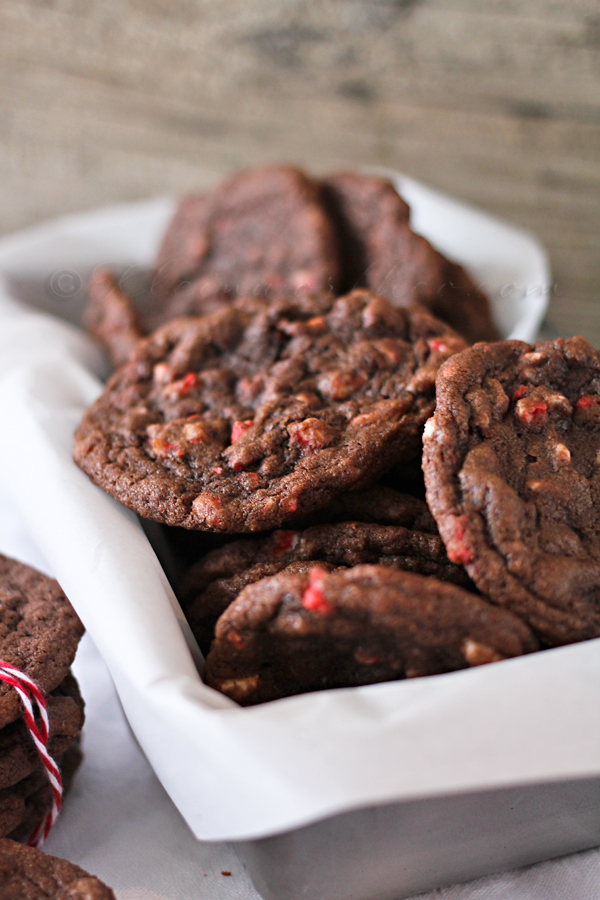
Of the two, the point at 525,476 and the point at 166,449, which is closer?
the point at 525,476

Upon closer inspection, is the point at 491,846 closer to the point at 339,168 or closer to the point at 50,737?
the point at 50,737

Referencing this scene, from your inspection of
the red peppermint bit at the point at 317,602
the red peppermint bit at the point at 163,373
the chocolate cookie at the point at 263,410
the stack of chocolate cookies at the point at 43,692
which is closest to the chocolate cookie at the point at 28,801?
the stack of chocolate cookies at the point at 43,692

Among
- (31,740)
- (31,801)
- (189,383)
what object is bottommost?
(31,801)

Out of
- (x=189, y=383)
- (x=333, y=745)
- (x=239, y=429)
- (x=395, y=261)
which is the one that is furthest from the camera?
(x=395, y=261)

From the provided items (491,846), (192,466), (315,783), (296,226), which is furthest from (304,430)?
(296,226)

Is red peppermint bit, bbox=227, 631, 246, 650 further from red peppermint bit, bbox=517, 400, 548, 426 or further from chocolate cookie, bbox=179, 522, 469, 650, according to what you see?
red peppermint bit, bbox=517, 400, 548, 426

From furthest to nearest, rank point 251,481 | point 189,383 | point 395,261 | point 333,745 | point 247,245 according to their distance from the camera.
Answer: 1. point 247,245
2. point 395,261
3. point 189,383
4. point 251,481
5. point 333,745

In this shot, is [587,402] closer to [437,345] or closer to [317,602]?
[437,345]

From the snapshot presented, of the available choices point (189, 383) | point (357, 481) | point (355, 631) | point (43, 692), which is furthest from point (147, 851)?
point (189, 383)
